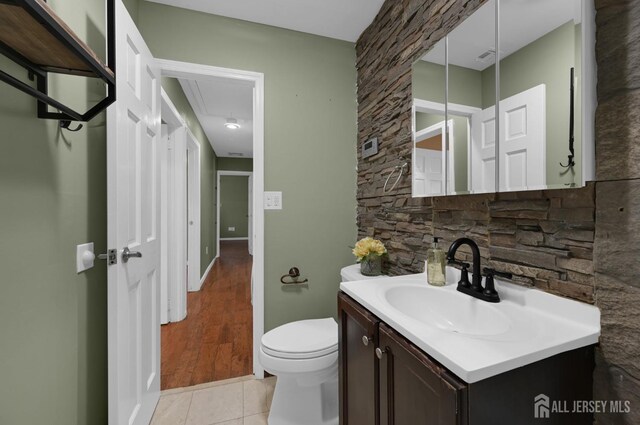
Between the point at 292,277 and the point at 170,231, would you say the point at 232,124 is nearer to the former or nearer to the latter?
the point at 170,231

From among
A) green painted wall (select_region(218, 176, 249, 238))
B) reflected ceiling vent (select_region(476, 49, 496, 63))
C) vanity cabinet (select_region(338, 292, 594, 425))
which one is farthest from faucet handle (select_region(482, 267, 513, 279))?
green painted wall (select_region(218, 176, 249, 238))

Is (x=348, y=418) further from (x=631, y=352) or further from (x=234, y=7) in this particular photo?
(x=234, y=7)

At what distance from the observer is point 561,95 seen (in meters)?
0.81

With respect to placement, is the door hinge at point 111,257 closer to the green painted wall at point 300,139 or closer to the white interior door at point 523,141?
the green painted wall at point 300,139

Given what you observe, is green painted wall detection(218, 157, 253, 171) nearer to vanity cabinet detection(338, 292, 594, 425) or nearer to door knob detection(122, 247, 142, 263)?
door knob detection(122, 247, 142, 263)

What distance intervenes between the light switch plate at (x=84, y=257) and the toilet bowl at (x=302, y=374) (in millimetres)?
885

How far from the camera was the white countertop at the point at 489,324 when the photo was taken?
59cm

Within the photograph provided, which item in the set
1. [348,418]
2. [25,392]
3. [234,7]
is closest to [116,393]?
[25,392]

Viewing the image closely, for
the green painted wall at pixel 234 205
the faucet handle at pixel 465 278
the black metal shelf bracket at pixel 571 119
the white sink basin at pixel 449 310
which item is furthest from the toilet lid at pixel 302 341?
the green painted wall at pixel 234 205

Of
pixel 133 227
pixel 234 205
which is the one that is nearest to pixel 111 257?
pixel 133 227

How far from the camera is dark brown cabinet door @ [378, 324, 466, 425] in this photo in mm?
566

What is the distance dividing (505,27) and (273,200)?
1.49 meters

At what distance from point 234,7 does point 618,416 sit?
250cm

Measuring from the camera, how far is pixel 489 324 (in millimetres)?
888
